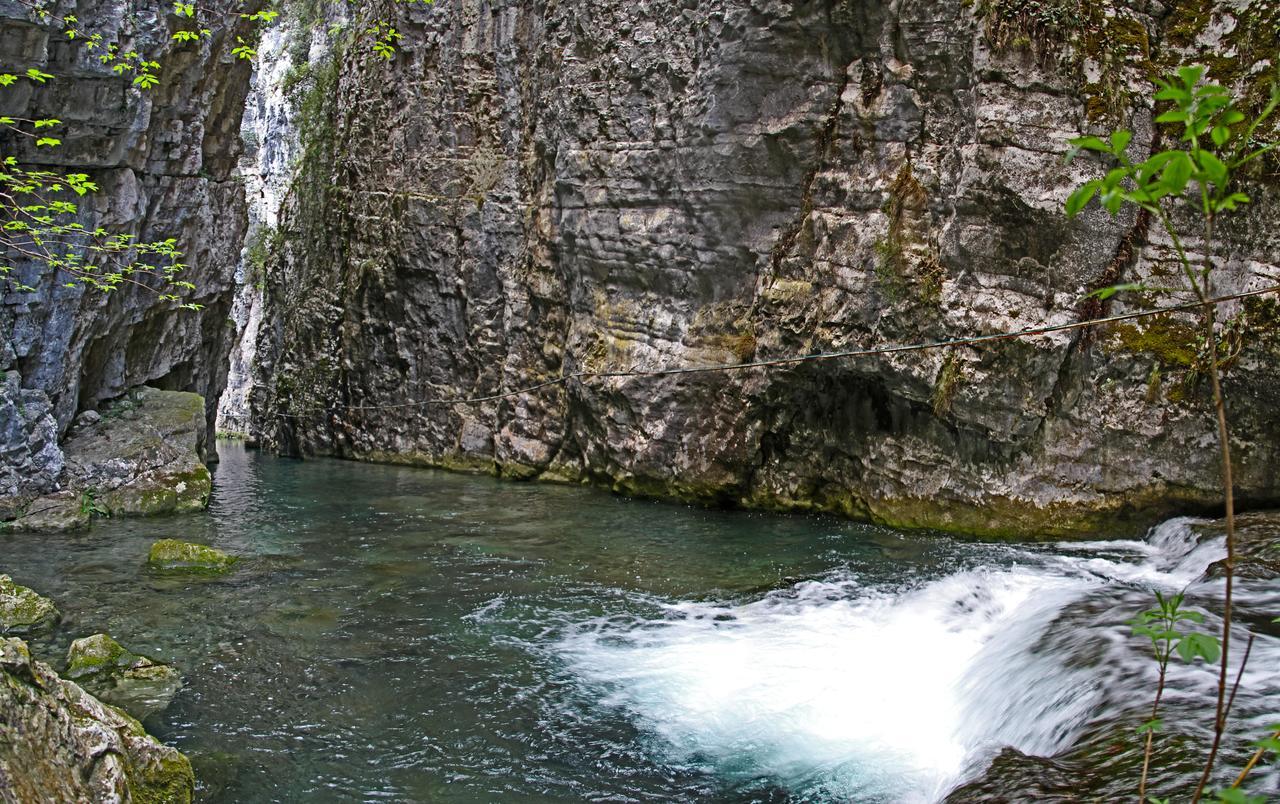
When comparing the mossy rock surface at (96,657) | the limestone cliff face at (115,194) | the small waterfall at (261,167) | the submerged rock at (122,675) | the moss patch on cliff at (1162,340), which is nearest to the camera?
the submerged rock at (122,675)

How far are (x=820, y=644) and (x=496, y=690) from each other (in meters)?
2.38

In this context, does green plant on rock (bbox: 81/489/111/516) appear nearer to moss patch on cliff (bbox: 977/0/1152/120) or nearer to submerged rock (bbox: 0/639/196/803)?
submerged rock (bbox: 0/639/196/803)

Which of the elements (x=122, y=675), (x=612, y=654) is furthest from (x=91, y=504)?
(x=612, y=654)

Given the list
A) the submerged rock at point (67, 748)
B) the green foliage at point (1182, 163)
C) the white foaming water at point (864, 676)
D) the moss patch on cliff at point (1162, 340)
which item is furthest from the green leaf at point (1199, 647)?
the moss patch on cliff at point (1162, 340)

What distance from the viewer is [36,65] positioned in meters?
10.4

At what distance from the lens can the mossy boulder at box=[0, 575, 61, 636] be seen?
694 centimetres

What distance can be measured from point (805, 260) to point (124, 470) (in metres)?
9.80

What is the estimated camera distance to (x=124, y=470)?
13.0 meters

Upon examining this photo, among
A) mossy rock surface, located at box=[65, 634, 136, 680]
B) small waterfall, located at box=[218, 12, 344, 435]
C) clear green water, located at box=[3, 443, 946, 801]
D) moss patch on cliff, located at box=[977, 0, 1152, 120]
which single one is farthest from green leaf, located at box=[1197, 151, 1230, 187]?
small waterfall, located at box=[218, 12, 344, 435]

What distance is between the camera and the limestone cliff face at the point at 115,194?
11.5 m

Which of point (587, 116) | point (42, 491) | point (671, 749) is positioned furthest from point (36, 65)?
point (671, 749)

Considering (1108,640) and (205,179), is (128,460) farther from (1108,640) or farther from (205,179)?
(1108,640)

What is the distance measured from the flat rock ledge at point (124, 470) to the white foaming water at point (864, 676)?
319 inches

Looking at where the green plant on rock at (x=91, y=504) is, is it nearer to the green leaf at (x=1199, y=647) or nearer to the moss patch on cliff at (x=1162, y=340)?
the moss patch on cliff at (x=1162, y=340)
